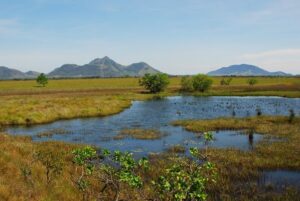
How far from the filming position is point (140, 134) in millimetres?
48719

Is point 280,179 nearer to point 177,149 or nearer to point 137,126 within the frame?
point 177,149

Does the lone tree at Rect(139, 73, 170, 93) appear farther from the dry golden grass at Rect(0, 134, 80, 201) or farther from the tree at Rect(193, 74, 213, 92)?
the dry golden grass at Rect(0, 134, 80, 201)

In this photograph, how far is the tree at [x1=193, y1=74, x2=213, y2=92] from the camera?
139m

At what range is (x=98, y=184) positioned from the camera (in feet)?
75.8

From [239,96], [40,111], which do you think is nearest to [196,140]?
[40,111]

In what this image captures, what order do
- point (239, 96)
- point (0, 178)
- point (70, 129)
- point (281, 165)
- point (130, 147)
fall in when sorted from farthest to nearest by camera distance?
1. point (239, 96)
2. point (70, 129)
3. point (130, 147)
4. point (281, 165)
5. point (0, 178)

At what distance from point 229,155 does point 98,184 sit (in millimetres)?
14856

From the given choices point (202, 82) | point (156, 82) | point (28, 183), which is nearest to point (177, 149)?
point (28, 183)

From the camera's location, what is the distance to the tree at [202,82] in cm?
13938

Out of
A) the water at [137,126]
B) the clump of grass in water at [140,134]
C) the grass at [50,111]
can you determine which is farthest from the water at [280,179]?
the grass at [50,111]

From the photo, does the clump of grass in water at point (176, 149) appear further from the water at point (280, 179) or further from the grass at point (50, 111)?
the grass at point (50, 111)

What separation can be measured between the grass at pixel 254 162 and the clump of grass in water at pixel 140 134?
19.1 feet

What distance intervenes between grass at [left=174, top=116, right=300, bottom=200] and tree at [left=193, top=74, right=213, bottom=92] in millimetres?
86399

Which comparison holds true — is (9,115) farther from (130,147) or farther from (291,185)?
(291,185)
